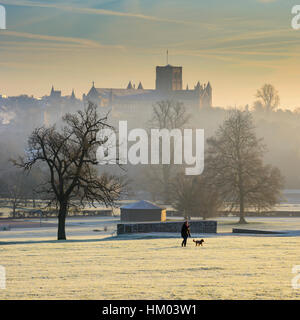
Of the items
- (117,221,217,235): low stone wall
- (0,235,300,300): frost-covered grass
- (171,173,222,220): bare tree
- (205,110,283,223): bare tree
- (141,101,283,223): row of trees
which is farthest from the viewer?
(171,173,222,220): bare tree

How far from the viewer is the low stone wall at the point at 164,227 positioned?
42938mm

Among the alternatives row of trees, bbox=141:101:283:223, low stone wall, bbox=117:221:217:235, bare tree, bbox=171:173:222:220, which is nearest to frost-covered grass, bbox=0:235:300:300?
low stone wall, bbox=117:221:217:235

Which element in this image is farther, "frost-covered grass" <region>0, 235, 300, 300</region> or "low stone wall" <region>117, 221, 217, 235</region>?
"low stone wall" <region>117, 221, 217, 235</region>

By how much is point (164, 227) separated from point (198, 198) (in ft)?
80.0

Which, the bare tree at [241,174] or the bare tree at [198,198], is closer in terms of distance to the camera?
the bare tree at [241,174]

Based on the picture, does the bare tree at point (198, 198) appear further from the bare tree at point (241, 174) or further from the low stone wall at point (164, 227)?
the low stone wall at point (164, 227)

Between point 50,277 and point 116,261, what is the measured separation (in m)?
4.86

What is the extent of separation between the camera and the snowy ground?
17750 mm

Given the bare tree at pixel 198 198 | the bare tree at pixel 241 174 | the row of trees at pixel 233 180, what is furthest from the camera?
the bare tree at pixel 198 198

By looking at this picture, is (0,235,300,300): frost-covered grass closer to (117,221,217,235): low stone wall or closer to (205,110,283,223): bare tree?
(117,221,217,235): low stone wall

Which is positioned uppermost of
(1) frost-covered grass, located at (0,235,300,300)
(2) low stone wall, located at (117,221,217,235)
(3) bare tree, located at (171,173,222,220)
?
(3) bare tree, located at (171,173,222,220)

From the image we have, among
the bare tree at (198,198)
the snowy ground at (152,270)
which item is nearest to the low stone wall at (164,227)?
the snowy ground at (152,270)

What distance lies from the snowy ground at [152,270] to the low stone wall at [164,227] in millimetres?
7720

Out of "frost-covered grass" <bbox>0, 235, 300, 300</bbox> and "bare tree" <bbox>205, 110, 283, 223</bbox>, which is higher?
"bare tree" <bbox>205, 110, 283, 223</bbox>
